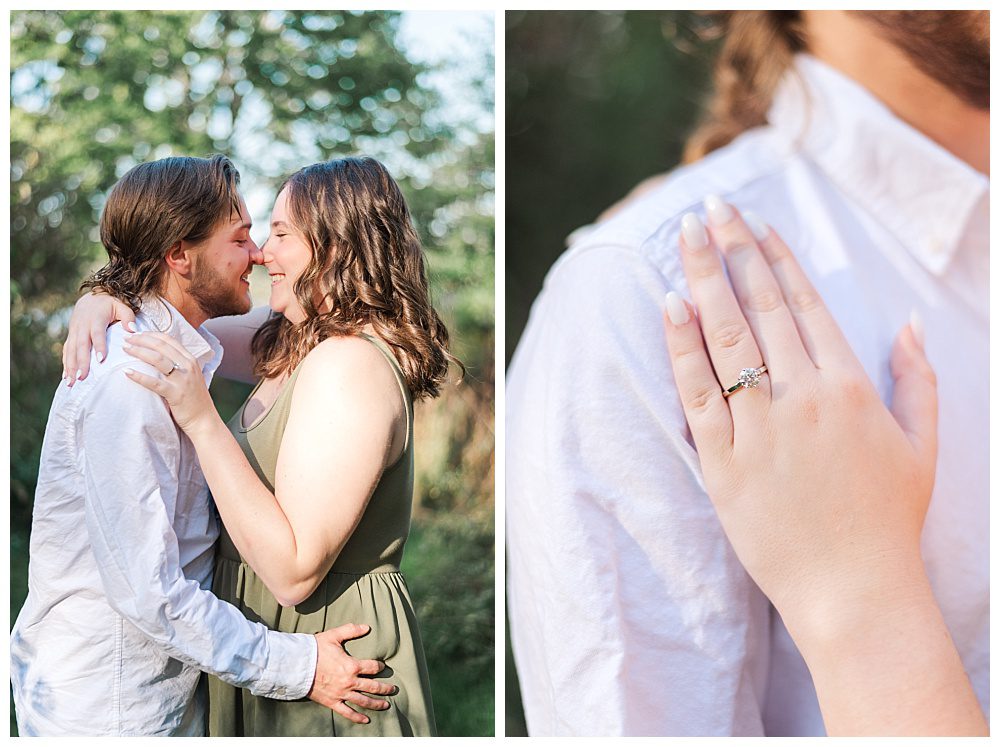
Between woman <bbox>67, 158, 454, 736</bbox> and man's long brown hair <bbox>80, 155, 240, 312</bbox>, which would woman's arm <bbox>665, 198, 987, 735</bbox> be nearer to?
woman <bbox>67, 158, 454, 736</bbox>

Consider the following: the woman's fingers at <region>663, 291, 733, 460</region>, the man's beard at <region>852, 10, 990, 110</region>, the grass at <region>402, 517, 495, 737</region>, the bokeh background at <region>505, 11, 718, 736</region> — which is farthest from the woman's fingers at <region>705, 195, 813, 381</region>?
the bokeh background at <region>505, 11, 718, 736</region>

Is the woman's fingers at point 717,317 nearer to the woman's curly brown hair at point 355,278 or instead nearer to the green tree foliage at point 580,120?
the woman's curly brown hair at point 355,278

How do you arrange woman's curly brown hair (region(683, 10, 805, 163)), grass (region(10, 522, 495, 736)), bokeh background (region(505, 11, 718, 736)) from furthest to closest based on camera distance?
bokeh background (region(505, 11, 718, 736)) < grass (region(10, 522, 495, 736)) < woman's curly brown hair (region(683, 10, 805, 163))

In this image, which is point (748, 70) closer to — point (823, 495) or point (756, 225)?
point (756, 225)

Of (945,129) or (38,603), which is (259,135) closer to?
(38,603)

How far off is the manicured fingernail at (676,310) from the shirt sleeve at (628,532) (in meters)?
0.02

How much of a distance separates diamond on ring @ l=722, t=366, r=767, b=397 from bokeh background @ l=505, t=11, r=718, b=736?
1.95 metres

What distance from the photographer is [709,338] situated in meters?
1.38

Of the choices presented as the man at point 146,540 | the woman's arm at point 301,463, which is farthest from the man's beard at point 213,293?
the woman's arm at point 301,463

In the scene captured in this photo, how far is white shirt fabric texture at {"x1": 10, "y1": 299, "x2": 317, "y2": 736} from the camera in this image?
5.46 feet

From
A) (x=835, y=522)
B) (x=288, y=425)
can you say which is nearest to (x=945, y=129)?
(x=835, y=522)

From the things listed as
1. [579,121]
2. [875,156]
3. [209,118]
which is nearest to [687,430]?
[875,156]

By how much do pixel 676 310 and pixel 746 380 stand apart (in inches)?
6.6

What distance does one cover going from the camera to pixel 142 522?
1.66 m
